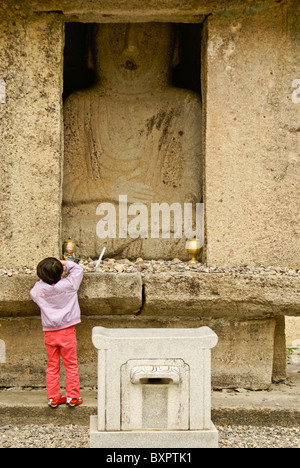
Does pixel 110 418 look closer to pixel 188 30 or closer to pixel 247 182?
pixel 247 182

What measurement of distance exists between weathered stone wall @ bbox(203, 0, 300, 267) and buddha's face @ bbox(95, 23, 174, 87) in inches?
33.9

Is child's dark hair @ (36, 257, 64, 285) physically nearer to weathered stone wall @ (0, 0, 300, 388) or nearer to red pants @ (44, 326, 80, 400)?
red pants @ (44, 326, 80, 400)

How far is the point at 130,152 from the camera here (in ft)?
15.1

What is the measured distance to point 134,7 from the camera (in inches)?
149

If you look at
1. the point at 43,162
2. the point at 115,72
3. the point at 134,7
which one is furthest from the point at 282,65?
the point at 43,162

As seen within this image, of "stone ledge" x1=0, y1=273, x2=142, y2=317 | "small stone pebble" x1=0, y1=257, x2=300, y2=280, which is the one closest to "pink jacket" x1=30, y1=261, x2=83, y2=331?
"stone ledge" x1=0, y1=273, x2=142, y2=317

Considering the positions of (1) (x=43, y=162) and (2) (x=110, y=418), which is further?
(1) (x=43, y=162)

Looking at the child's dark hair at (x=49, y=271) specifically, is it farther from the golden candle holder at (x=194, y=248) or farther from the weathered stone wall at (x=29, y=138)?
the golden candle holder at (x=194, y=248)

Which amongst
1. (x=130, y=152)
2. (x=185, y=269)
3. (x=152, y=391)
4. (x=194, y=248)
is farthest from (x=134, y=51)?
(x=152, y=391)

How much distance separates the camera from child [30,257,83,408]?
3.26 m

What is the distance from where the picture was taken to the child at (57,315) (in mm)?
3262

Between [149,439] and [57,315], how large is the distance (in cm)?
94

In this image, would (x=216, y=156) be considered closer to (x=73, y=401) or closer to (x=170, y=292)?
(x=170, y=292)

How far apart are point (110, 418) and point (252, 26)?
2773 mm
